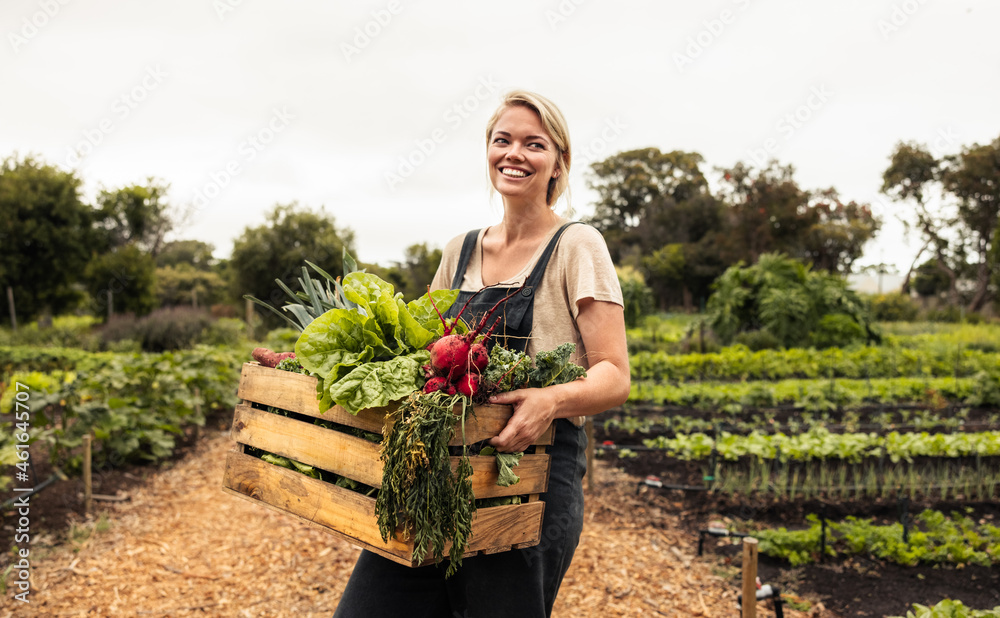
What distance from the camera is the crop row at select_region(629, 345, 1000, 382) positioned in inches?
410

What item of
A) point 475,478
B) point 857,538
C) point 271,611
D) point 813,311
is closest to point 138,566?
point 271,611

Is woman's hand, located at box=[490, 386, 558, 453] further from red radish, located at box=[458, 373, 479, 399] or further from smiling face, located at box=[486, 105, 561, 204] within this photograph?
smiling face, located at box=[486, 105, 561, 204]

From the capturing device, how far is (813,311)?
14078mm

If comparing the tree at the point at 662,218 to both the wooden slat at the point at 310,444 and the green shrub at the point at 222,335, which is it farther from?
the wooden slat at the point at 310,444

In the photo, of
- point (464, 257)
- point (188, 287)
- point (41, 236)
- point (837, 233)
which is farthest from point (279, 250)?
point (837, 233)

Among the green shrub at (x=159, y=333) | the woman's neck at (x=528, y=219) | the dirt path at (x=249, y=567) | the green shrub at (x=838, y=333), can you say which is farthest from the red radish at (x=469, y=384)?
the green shrub at (x=838, y=333)

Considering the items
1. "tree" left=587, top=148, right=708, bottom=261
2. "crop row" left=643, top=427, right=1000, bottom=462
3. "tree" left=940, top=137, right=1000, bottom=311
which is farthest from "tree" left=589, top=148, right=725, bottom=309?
"crop row" left=643, top=427, right=1000, bottom=462

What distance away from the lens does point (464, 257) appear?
1943 millimetres

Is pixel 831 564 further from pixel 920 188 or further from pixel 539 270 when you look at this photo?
pixel 920 188

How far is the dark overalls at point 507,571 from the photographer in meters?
1.59

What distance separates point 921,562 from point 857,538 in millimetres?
358

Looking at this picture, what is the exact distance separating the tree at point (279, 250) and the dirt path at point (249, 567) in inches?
416

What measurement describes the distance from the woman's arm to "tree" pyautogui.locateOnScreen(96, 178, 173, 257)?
19.5 metres

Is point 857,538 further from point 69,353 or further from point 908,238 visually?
point 908,238
